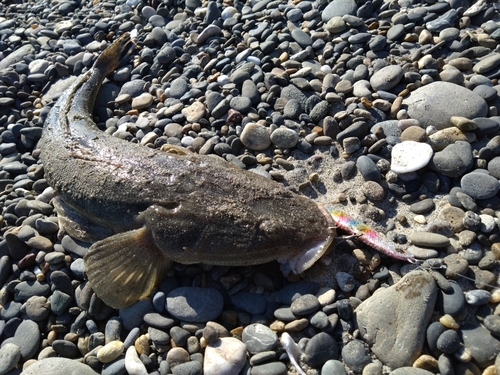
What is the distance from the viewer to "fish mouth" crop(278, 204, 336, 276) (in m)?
3.73

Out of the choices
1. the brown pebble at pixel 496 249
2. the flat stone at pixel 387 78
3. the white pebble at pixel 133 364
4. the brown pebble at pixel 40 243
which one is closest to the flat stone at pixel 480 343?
the brown pebble at pixel 496 249

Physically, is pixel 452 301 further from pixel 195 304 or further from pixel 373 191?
pixel 195 304

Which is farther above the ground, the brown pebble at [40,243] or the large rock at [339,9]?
the large rock at [339,9]

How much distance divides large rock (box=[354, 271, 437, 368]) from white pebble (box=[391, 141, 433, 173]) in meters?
1.13

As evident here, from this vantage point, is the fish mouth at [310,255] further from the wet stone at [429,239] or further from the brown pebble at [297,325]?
the wet stone at [429,239]

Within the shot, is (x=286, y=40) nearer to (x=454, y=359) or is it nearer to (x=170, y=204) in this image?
(x=170, y=204)

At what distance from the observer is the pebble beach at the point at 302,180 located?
11.2ft

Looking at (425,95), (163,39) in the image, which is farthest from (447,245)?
(163,39)

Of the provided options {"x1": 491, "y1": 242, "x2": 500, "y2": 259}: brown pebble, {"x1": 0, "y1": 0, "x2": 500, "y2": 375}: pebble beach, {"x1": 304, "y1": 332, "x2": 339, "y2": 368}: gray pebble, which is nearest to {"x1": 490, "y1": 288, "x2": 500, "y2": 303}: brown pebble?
{"x1": 0, "y1": 0, "x2": 500, "y2": 375}: pebble beach

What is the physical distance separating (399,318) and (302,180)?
1.73 metres

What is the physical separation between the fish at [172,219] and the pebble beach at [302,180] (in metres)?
0.18

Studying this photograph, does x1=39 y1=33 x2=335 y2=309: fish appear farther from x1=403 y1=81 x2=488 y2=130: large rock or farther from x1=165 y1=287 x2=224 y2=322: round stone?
x1=403 y1=81 x2=488 y2=130: large rock

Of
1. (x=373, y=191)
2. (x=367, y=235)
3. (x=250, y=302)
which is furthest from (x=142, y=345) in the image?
(x=373, y=191)

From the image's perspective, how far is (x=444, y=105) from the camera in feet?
15.3
